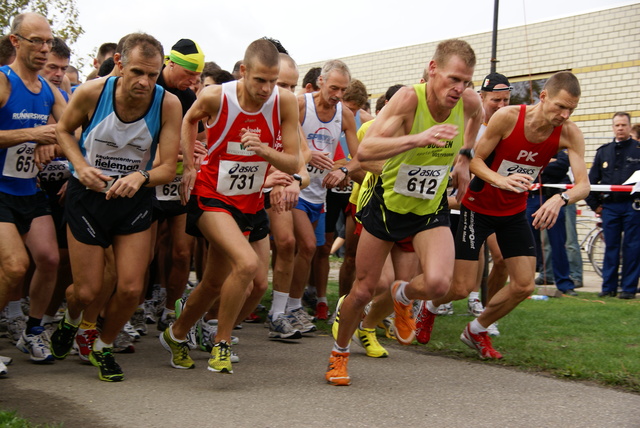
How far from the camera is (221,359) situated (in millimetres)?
5262

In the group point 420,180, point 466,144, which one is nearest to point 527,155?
point 466,144

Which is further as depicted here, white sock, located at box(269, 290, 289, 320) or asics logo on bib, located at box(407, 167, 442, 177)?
white sock, located at box(269, 290, 289, 320)

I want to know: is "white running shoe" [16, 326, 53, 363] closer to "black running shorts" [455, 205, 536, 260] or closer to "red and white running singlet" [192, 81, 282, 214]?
"red and white running singlet" [192, 81, 282, 214]

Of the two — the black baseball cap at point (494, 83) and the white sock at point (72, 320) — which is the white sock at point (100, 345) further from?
the black baseball cap at point (494, 83)

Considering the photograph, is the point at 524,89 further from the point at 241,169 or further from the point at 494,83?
the point at 241,169

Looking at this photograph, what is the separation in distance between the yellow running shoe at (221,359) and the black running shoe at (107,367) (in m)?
0.63

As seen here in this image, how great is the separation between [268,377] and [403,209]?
1.54 m

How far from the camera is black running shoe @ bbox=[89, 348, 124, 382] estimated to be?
5.21 m

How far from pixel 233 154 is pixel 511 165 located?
236 cm

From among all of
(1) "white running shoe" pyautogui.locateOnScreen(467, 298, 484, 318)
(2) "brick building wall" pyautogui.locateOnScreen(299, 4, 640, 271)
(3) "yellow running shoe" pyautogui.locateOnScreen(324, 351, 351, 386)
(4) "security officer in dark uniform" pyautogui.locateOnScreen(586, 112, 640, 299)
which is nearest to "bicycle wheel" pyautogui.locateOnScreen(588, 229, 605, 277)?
(2) "brick building wall" pyautogui.locateOnScreen(299, 4, 640, 271)

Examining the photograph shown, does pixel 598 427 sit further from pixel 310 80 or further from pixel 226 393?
pixel 310 80

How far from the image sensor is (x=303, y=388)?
16.8 feet

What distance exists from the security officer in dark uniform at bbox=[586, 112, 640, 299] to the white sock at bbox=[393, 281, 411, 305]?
6.21m

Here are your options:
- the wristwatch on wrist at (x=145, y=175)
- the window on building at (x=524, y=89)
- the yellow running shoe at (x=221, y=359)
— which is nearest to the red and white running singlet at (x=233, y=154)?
the wristwatch on wrist at (x=145, y=175)
